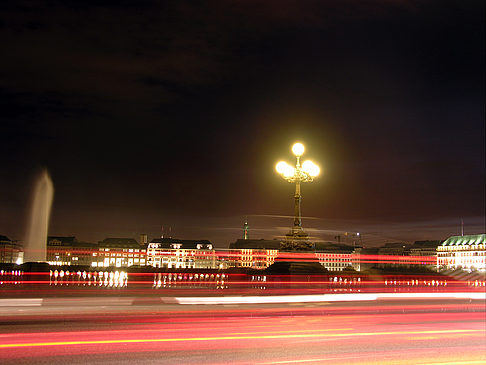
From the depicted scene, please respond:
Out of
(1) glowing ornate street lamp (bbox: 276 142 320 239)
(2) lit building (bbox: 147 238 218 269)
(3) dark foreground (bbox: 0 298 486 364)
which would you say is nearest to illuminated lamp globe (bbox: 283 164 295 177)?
(1) glowing ornate street lamp (bbox: 276 142 320 239)

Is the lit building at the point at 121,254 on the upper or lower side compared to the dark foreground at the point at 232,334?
upper

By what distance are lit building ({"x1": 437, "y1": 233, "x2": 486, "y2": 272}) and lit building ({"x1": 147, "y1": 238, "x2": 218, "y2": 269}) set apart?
249 feet

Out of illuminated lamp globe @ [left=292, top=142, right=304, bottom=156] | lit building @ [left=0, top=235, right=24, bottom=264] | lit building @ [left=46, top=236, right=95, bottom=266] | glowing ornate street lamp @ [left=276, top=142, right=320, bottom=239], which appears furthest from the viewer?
lit building @ [left=46, top=236, right=95, bottom=266]

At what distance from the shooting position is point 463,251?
7160 inches

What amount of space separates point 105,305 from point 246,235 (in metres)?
157

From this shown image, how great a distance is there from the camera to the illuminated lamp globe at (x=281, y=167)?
88.3ft

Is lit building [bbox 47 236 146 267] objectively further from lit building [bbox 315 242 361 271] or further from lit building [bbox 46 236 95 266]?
lit building [bbox 315 242 361 271]

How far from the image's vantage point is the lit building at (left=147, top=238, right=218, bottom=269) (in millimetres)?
168375

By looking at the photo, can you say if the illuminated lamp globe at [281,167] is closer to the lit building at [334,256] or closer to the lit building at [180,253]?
the lit building at [180,253]

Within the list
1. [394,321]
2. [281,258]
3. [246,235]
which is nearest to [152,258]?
[246,235]

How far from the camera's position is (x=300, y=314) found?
51.1 ft

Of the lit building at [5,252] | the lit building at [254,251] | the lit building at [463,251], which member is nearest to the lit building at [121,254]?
the lit building at [5,252]

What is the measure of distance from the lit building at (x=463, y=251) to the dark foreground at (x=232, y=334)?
543ft

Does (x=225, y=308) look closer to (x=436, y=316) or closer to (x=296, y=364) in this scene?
(x=436, y=316)
